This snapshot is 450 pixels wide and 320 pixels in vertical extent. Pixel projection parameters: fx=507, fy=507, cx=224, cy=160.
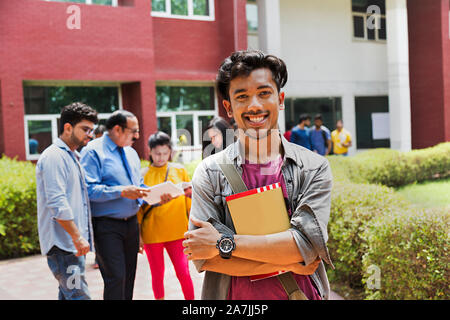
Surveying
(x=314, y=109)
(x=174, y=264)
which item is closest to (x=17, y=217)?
(x=174, y=264)

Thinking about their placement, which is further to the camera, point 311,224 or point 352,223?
point 352,223

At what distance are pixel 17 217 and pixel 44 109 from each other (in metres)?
5.25

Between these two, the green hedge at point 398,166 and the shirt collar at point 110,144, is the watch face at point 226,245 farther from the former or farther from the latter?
the green hedge at point 398,166

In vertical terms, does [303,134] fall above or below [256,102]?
below

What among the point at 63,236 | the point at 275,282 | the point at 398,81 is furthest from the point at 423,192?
the point at 275,282

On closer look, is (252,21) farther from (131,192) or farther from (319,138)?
(131,192)

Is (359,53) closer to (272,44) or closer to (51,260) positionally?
(272,44)

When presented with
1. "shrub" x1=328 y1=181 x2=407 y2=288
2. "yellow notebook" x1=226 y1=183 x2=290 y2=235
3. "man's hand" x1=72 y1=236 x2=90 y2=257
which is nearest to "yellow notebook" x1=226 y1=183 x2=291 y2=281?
"yellow notebook" x1=226 y1=183 x2=290 y2=235

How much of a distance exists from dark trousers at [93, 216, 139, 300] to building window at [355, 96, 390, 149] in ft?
50.2

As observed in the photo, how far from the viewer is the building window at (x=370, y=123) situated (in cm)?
1838

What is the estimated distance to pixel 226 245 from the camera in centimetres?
184

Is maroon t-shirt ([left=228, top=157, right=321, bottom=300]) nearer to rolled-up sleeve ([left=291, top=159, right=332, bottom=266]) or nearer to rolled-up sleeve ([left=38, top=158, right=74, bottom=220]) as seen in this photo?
rolled-up sleeve ([left=291, top=159, right=332, bottom=266])

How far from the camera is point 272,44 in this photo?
14180 millimetres

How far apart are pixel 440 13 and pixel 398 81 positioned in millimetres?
2656
